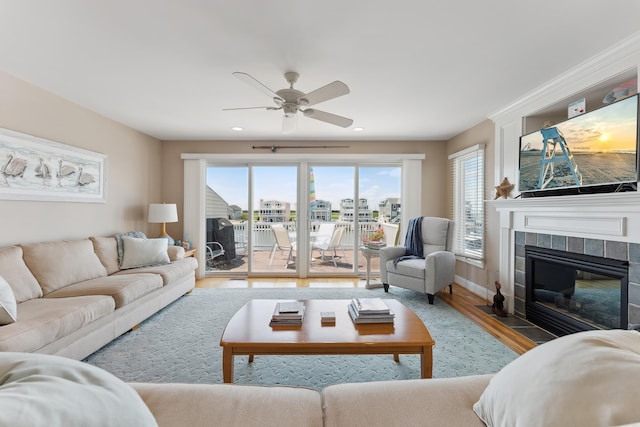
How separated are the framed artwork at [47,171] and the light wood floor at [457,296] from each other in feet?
6.59

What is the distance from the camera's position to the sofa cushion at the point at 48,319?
1735 mm

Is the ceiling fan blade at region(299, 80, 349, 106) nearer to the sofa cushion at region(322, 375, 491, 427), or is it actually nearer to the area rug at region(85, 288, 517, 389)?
the sofa cushion at region(322, 375, 491, 427)

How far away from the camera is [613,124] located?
2.18 meters

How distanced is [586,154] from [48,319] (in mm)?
4213

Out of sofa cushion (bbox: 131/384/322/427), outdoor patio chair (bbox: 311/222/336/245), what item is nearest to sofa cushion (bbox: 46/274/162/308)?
sofa cushion (bbox: 131/384/322/427)

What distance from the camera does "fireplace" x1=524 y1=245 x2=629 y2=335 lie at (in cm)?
229

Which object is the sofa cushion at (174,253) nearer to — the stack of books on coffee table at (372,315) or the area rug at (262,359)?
the area rug at (262,359)

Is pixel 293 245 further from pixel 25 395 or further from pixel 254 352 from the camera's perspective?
pixel 25 395

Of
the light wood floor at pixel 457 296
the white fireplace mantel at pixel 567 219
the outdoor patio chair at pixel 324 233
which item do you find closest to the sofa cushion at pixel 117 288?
the light wood floor at pixel 457 296

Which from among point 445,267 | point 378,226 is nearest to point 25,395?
point 445,267

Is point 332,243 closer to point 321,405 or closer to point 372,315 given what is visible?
point 372,315

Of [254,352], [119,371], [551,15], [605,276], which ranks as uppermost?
[551,15]

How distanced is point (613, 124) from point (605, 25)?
717 mm

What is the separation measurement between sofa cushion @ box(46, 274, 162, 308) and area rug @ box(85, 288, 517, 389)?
0.39 meters
